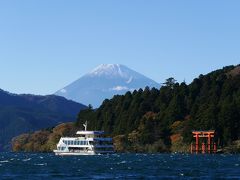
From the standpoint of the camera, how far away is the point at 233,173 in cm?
10256

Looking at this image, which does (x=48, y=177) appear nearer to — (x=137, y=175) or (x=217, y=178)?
(x=137, y=175)

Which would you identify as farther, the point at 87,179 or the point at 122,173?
the point at 122,173

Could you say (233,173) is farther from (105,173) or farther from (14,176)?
(14,176)

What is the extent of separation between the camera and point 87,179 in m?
91.4

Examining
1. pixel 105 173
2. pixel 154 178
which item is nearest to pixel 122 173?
pixel 105 173

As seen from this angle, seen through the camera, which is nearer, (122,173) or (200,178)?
(200,178)

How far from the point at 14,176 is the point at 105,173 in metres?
12.8

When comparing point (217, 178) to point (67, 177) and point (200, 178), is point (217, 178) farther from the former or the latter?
point (67, 177)

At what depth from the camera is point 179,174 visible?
3981 inches

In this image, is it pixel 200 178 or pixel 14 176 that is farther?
pixel 14 176

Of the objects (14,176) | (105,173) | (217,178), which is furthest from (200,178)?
(14,176)

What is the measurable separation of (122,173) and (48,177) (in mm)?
12400

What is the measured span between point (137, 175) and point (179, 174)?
5.99 meters

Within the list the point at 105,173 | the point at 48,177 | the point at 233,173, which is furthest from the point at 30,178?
the point at 233,173
